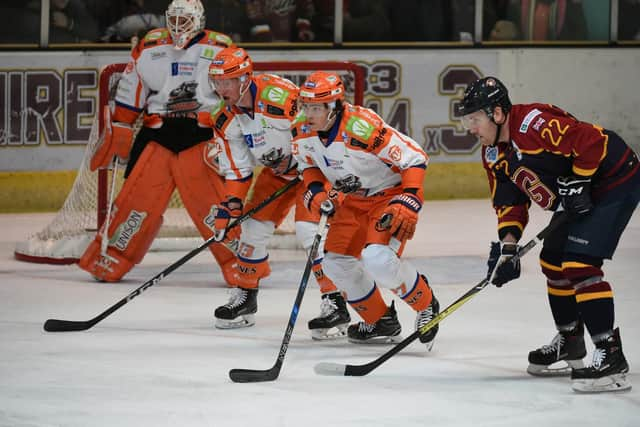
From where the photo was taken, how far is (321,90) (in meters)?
4.48

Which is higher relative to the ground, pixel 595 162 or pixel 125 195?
pixel 595 162

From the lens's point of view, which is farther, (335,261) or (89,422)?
(335,261)

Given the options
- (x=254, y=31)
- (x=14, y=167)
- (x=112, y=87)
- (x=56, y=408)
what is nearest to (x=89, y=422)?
(x=56, y=408)

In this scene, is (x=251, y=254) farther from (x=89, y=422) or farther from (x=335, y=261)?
(x=89, y=422)

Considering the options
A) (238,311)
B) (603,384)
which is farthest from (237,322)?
(603,384)

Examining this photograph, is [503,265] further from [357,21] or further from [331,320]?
[357,21]

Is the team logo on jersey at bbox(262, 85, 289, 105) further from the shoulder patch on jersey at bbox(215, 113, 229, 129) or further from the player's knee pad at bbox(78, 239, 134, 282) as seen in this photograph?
the player's knee pad at bbox(78, 239, 134, 282)

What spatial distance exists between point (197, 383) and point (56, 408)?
52 centimetres

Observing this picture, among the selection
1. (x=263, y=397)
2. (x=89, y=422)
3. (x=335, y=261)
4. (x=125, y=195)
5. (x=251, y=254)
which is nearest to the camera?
(x=89, y=422)

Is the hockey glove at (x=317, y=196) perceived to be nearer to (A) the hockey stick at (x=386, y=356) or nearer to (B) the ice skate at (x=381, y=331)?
(B) the ice skate at (x=381, y=331)

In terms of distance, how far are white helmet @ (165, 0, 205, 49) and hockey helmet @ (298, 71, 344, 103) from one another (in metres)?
1.66

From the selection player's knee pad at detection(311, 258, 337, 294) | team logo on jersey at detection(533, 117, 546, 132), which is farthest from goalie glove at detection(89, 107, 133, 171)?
team logo on jersey at detection(533, 117, 546, 132)

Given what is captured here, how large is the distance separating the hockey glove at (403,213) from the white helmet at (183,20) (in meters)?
1.94

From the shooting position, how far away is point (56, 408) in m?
3.90
